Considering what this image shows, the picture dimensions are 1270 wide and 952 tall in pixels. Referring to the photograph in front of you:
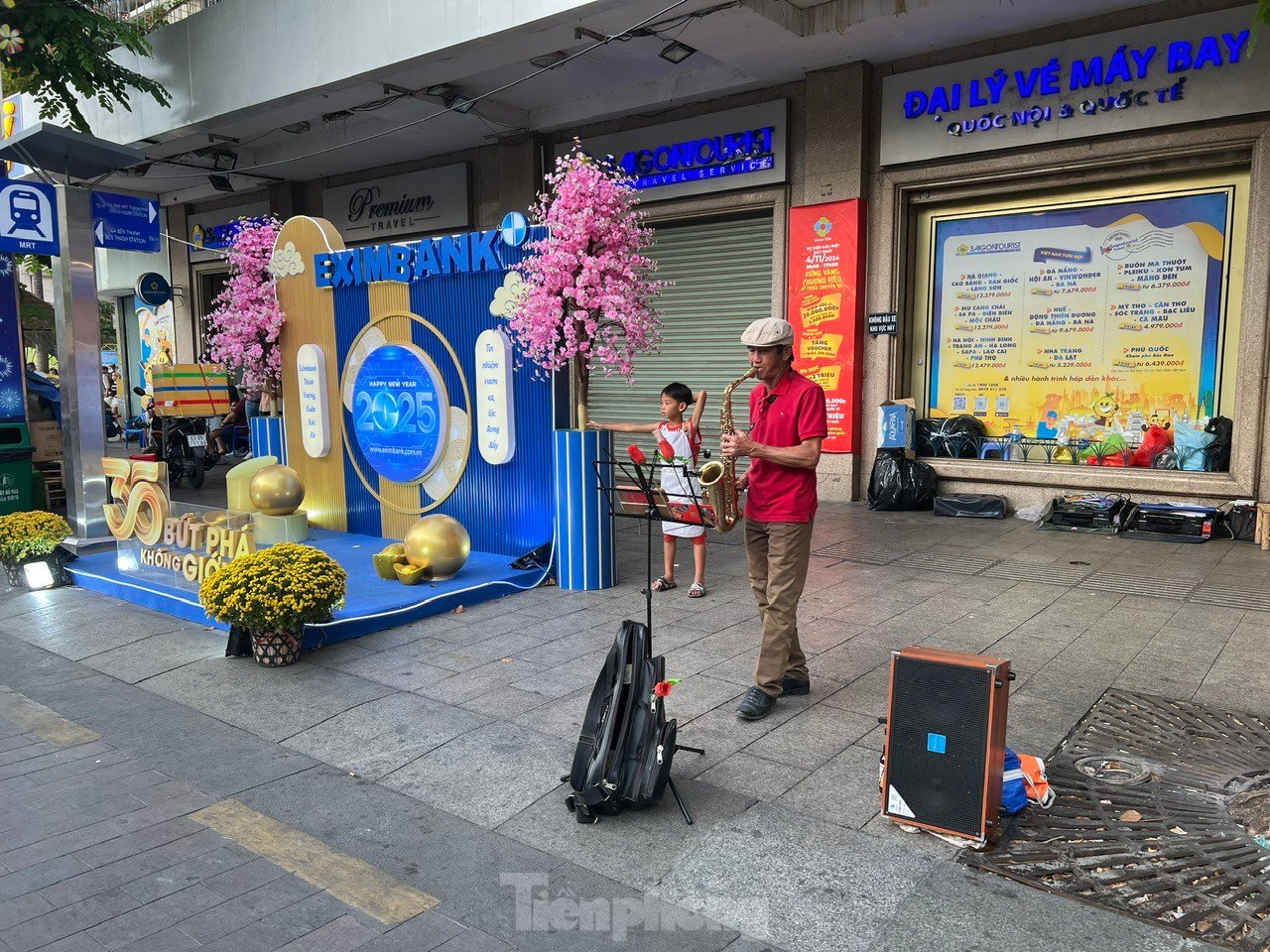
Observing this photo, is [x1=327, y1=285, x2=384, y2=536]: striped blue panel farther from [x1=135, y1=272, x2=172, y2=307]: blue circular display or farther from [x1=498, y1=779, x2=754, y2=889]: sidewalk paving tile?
[x1=135, y1=272, x2=172, y2=307]: blue circular display

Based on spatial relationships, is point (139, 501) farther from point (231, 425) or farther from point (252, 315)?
point (231, 425)

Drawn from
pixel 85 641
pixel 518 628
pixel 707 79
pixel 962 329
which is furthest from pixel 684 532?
pixel 707 79

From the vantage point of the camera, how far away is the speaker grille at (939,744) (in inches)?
132

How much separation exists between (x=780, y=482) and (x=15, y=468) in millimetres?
9855

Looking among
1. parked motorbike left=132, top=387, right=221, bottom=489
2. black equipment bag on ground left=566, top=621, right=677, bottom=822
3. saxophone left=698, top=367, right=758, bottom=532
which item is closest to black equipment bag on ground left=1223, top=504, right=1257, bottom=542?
saxophone left=698, top=367, right=758, bottom=532

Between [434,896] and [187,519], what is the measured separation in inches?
196

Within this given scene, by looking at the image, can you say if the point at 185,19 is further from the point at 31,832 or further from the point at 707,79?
the point at 31,832

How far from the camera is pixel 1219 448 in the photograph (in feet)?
31.9

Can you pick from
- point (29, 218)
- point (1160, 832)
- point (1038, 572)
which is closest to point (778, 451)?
point (1160, 832)

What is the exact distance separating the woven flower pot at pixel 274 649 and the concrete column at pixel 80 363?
4211mm

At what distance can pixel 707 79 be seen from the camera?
12.6 m

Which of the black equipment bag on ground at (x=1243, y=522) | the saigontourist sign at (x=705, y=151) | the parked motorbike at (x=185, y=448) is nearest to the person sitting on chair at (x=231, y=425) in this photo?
the parked motorbike at (x=185, y=448)

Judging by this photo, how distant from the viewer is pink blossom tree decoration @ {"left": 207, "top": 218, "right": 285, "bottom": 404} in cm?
987

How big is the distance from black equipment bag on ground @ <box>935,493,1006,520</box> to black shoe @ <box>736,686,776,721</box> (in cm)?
678
